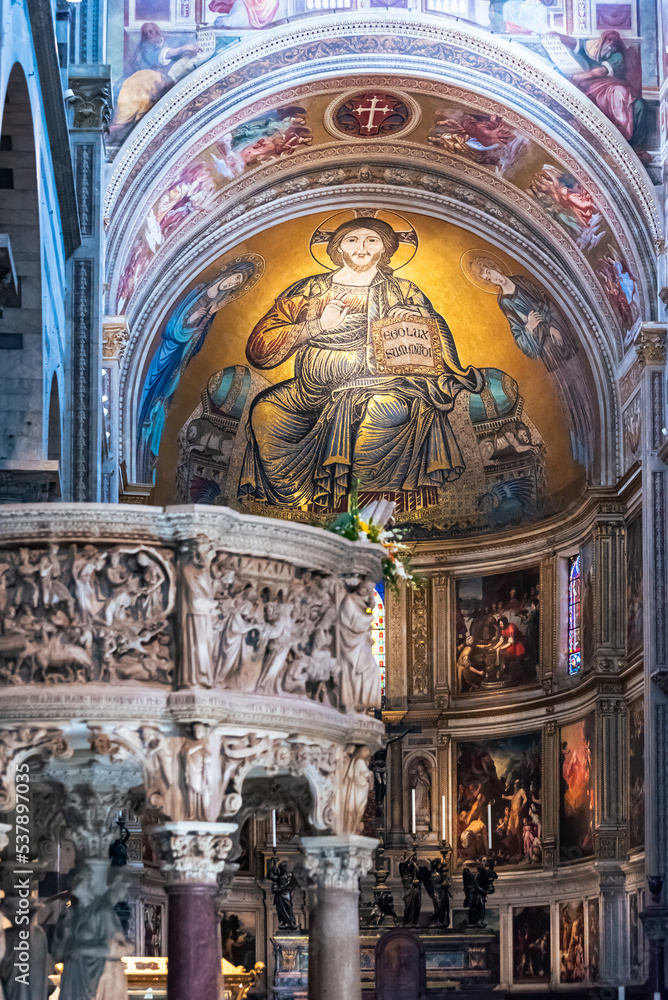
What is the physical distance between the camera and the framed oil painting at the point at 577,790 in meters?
32.1

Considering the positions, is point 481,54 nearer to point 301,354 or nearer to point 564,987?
point 301,354

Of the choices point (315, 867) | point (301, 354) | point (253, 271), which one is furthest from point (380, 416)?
point (315, 867)

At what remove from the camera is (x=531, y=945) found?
3272cm

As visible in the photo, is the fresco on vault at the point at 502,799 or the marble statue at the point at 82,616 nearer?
the marble statue at the point at 82,616

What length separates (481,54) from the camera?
97.6 feet

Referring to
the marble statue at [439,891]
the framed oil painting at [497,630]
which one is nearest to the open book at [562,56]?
the framed oil painting at [497,630]

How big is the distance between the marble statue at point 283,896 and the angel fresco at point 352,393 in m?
8.81

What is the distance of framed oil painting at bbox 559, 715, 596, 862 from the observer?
32062 millimetres

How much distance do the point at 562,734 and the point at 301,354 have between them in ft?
32.1

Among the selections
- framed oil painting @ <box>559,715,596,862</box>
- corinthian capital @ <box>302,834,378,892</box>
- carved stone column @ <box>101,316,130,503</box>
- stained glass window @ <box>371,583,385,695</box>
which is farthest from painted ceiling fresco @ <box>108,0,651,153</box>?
corinthian capital @ <box>302,834,378,892</box>

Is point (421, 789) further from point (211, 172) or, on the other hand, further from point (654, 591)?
point (211, 172)

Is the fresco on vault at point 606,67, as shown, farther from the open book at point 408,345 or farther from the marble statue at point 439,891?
the marble statue at point 439,891

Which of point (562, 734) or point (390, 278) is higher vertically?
point (390, 278)

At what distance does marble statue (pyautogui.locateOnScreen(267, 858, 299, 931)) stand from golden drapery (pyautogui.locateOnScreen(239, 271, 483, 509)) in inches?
347
